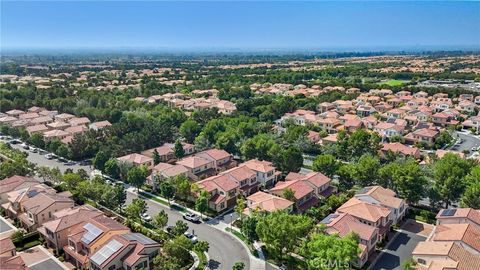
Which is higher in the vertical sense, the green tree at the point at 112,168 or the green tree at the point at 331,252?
the green tree at the point at 331,252

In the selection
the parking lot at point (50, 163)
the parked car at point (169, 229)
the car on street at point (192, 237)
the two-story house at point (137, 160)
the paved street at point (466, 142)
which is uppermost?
the two-story house at point (137, 160)

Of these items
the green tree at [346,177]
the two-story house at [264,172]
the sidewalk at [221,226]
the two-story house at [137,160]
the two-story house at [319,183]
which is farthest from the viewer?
the two-story house at [137,160]

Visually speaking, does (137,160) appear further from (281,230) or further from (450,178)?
(450,178)

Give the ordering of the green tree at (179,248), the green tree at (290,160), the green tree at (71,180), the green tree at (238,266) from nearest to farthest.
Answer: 1. the green tree at (238,266)
2. the green tree at (179,248)
3. the green tree at (71,180)
4. the green tree at (290,160)

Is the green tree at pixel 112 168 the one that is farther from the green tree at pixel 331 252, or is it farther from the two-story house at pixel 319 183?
the green tree at pixel 331 252

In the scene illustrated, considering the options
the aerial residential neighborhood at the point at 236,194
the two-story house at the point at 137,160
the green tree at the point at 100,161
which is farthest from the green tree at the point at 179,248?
the green tree at the point at 100,161

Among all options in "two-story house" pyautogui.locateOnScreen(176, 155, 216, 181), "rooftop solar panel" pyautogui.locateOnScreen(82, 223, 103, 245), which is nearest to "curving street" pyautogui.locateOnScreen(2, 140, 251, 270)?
"two-story house" pyautogui.locateOnScreen(176, 155, 216, 181)
